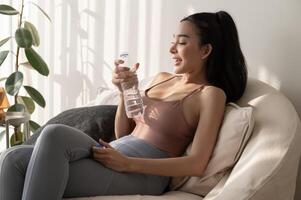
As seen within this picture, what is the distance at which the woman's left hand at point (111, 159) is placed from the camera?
166cm

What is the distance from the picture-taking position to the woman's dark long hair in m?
1.90

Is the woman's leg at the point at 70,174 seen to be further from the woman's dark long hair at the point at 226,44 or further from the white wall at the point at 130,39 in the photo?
the white wall at the point at 130,39

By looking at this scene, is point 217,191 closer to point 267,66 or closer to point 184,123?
point 184,123

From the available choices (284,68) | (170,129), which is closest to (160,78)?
(170,129)

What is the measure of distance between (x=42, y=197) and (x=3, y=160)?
0.63ft

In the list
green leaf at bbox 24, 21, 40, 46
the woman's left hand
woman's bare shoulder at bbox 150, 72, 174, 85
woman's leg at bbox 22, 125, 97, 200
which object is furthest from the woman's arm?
green leaf at bbox 24, 21, 40, 46

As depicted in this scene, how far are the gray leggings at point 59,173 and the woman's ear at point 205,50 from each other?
511mm

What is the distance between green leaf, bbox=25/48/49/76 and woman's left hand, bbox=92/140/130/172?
4.22 ft

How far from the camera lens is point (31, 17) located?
3.11 metres

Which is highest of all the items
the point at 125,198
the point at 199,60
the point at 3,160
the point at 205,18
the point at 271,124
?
the point at 205,18

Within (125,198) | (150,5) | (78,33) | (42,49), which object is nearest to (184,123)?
(125,198)

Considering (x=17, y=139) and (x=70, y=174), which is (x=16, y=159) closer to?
(x=70, y=174)

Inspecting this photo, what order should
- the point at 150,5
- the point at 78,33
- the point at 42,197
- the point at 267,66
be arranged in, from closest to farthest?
the point at 42,197 → the point at 267,66 → the point at 150,5 → the point at 78,33

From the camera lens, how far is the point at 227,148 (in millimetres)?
1712
